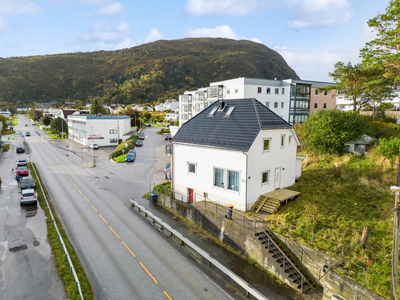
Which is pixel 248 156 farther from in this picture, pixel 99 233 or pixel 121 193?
pixel 121 193

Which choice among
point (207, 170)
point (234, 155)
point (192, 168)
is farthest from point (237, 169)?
point (192, 168)

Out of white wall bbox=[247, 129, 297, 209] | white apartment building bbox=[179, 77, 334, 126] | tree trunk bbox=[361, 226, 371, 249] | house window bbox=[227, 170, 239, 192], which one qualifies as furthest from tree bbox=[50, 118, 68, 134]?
tree trunk bbox=[361, 226, 371, 249]

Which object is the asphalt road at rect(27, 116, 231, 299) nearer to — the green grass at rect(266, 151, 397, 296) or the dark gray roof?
the green grass at rect(266, 151, 397, 296)

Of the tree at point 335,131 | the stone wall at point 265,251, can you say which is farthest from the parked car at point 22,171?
the tree at point 335,131

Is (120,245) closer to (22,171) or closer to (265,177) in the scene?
(265,177)

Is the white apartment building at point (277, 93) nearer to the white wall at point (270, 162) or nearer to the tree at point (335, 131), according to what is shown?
the tree at point (335, 131)
